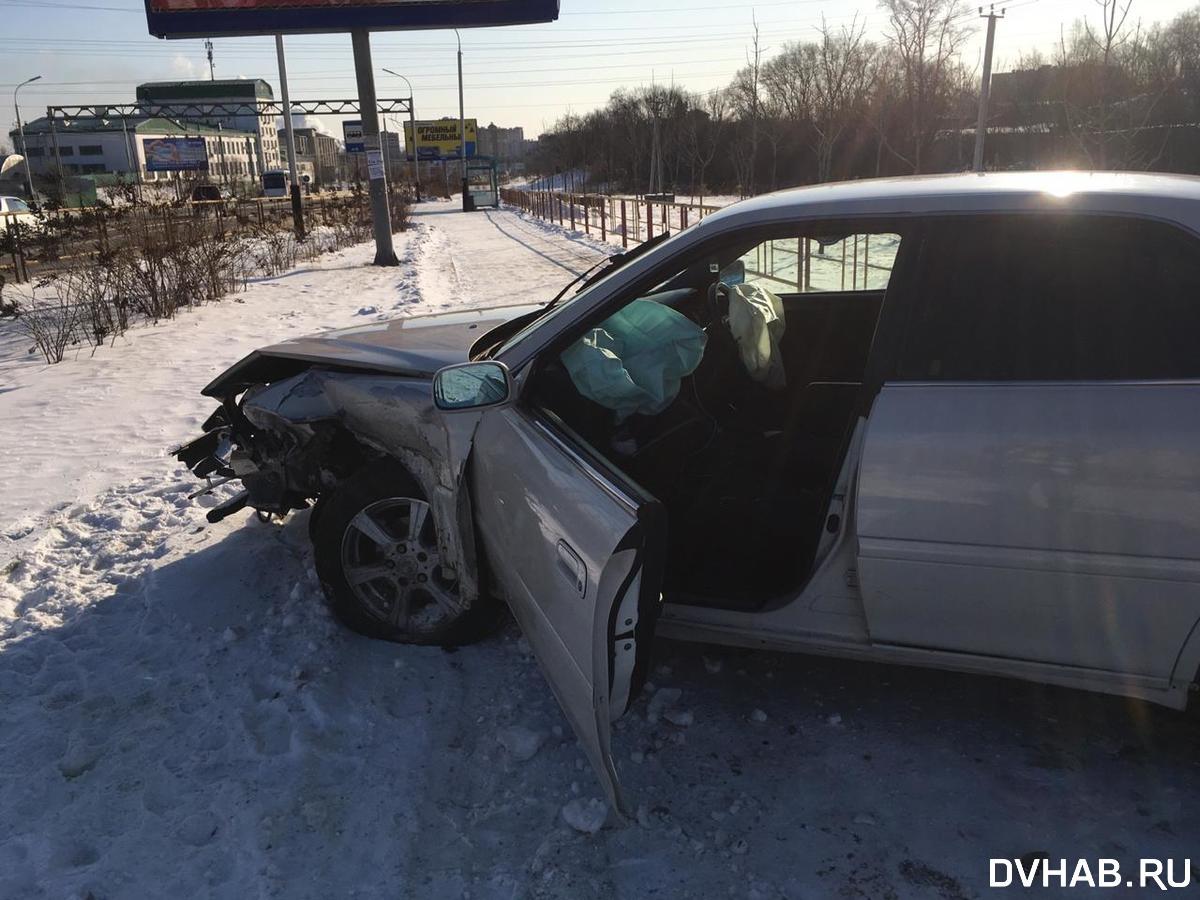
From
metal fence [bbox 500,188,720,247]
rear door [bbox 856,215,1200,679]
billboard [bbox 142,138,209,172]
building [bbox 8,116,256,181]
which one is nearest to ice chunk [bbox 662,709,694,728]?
rear door [bbox 856,215,1200,679]

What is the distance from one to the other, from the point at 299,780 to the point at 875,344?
6.97 ft

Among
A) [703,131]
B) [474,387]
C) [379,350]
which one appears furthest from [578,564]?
[703,131]

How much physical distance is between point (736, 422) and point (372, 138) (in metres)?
15.0

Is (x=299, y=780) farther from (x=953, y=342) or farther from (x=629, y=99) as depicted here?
(x=629, y=99)

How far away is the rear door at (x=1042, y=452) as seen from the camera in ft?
7.10

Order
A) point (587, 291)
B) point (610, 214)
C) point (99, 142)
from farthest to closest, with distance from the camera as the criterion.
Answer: point (99, 142) → point (610, 214) → point (587, 291)

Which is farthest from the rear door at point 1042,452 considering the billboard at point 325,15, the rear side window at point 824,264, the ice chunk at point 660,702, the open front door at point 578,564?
the billboard at point 325,15

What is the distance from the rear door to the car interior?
0.75 feet

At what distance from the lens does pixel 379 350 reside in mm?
3557

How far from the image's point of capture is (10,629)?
11.6ft

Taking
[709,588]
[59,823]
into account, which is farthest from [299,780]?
[709,588]

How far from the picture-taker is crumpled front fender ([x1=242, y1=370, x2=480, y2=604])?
9.63ft

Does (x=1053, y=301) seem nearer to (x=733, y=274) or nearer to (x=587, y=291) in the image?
(x=587, y=291)

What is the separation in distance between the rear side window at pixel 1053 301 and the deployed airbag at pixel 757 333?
1.19 meters
